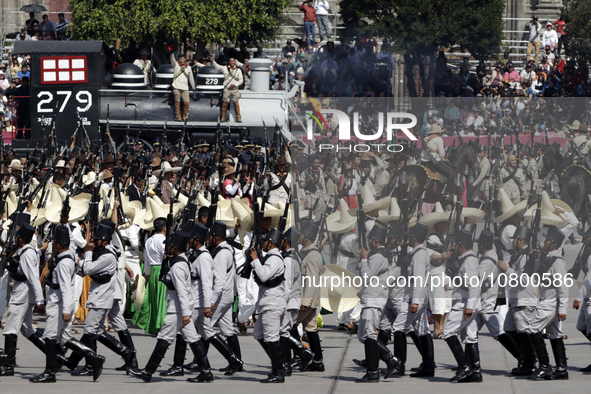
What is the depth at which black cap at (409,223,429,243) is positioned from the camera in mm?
11141

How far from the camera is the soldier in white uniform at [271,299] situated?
10.9 meters

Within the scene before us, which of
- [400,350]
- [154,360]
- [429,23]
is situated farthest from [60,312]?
[429,23]

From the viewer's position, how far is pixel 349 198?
1616 cm

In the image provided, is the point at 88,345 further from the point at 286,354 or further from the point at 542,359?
the point at 542,359

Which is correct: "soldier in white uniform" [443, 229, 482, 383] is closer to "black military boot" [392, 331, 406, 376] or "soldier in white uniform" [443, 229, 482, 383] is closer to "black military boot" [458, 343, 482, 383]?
"black military boot" [458, 343, 482, 383]

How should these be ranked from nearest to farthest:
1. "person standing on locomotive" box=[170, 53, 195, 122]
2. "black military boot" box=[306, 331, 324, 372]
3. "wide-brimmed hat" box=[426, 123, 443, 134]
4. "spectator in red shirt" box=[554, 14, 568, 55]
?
"black military boot" box=[306, 331, 324, 372] < "wide-brimmed hat" box=[426, 123, 443, 134] < "person standing on locomotive" box=[170, 53, 195, 122] < "spectator in red shirt" box=[554, 14, 568, 55]

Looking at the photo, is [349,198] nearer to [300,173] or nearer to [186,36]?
[300,173]

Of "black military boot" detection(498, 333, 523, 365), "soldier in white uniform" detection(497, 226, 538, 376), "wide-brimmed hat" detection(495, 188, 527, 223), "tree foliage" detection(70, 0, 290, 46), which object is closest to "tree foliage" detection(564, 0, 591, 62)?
"tree foliage" detection(70, 0, 290, 46)

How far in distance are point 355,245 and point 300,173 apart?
3.94m

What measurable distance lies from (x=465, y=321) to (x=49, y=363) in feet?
13.5

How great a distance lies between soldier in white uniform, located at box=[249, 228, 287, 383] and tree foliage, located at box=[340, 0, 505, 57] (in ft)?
61.5

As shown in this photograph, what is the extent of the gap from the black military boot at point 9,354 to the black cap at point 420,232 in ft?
13.5

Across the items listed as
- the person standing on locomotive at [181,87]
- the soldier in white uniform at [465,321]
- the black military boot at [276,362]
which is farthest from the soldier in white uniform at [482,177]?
the person standing on locomotive at [181,87]

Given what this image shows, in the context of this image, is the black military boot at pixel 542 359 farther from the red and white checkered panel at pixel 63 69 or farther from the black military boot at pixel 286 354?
the red and white checkered panel at pixel 63 69
